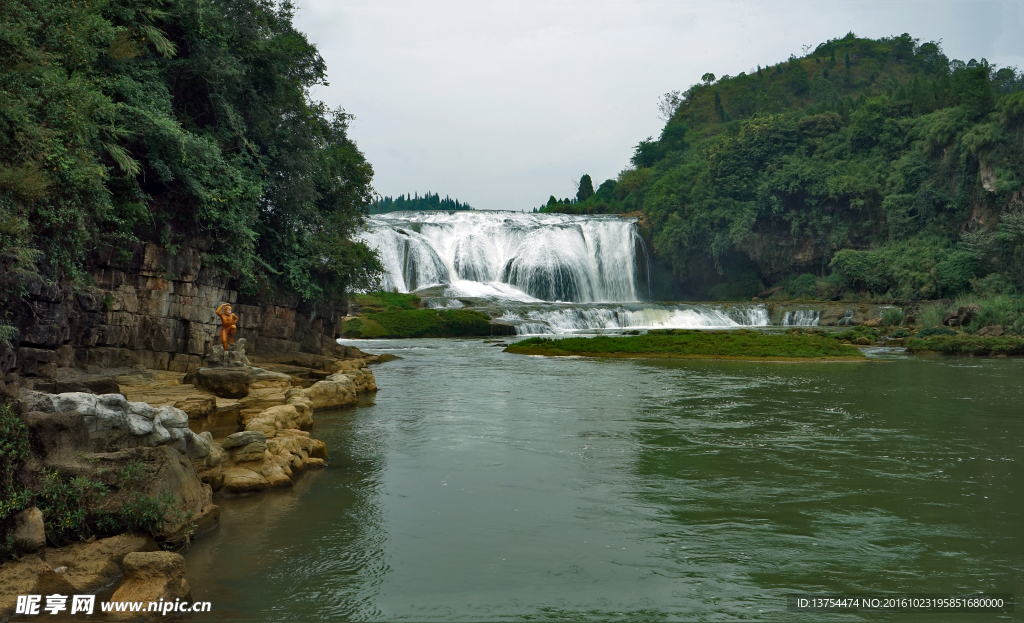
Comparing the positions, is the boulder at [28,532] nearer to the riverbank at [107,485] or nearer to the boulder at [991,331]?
the riverbank at [107,485]

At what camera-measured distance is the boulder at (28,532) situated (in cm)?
473

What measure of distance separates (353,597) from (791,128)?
51.1 metres

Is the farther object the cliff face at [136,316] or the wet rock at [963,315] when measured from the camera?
the wet rock at [963,315]

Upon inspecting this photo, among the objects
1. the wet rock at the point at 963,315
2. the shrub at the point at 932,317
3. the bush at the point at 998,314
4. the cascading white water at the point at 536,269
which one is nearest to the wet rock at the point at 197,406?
the cascading white water at the point at 536,269

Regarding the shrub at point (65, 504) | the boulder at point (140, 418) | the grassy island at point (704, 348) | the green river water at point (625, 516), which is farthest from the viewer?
the grassy island at point (704, 348)

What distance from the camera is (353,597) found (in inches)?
194

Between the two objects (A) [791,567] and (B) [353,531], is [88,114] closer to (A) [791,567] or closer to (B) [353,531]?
(B) [353,531]

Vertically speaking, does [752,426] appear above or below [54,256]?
below

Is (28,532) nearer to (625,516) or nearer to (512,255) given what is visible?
(625,516)

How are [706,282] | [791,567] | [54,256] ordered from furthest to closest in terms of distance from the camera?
1. [706,282]
2. [54,256]
3. [791,567]

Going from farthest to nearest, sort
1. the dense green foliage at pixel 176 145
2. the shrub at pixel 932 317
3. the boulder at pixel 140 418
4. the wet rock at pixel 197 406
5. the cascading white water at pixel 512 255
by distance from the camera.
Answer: the cascading white water at pixel 512 255 → the shrub at pixel 932 317 → the wet rock at pixel 197 406 → the dense green foliage at pixel 176 145 → the boulder at pixel 140 418

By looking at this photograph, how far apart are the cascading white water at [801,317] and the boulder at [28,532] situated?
118 ft

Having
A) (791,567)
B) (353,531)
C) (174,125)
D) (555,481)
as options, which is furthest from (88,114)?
(791,567)

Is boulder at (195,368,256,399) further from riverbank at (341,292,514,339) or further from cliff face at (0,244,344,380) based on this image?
riverbank at (341,292,514,339)
